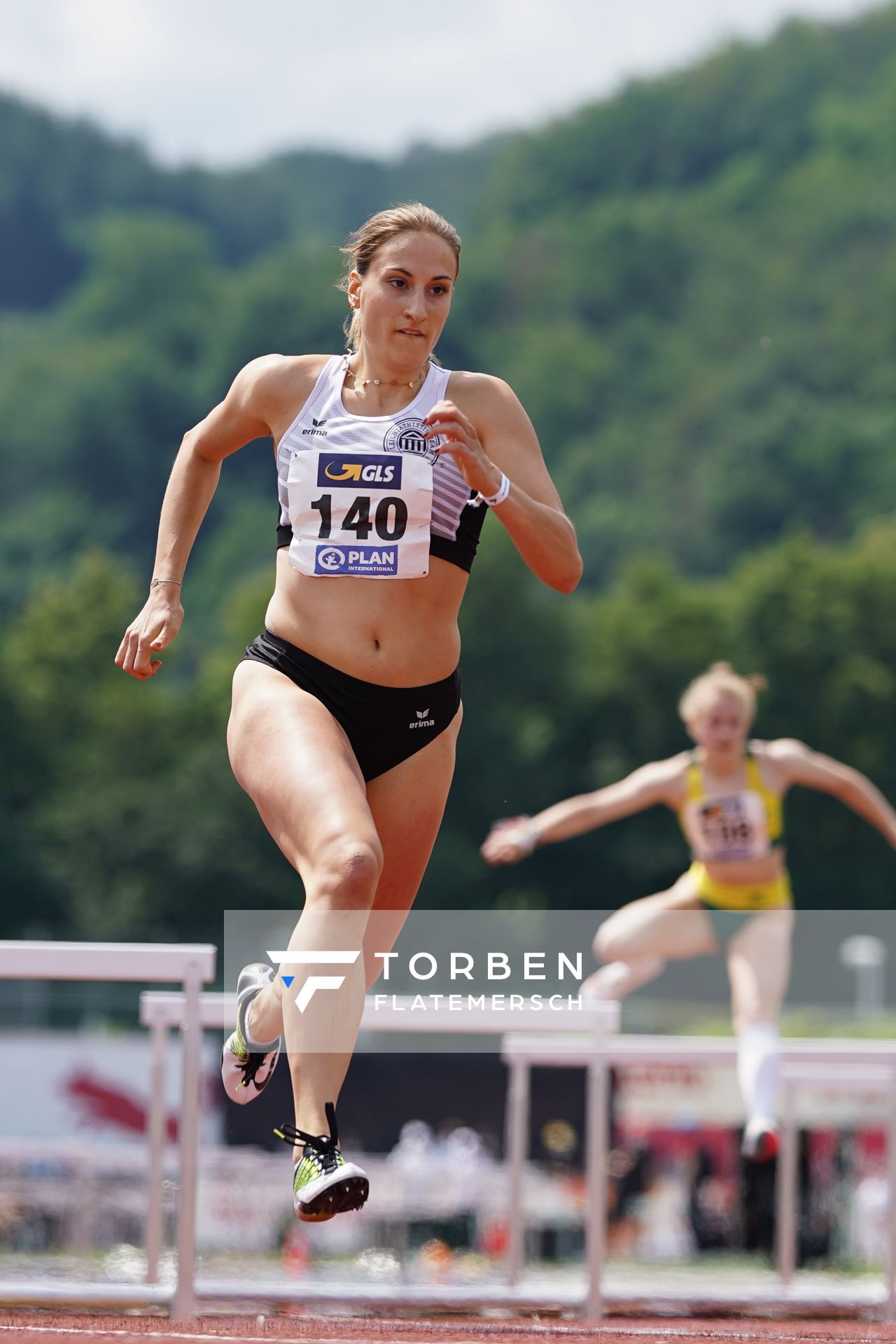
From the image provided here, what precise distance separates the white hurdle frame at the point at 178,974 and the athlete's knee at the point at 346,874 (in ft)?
3.87

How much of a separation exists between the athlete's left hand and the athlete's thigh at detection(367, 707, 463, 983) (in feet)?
1.97

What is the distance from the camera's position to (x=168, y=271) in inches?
4240

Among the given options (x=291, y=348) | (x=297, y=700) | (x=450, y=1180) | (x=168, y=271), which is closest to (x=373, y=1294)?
(x=297, y=700)

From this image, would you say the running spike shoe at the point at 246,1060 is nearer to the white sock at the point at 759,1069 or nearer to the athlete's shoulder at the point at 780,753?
the white sock at the point at 759,1069

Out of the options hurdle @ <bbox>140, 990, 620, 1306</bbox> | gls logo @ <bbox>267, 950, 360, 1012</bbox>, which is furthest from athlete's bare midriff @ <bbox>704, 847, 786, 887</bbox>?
gls logo @ <bbox>267, 950, 360, 1012</bbox>

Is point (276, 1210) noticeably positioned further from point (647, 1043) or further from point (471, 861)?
point (471, 861)

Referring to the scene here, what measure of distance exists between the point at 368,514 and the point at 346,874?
2.98 ft

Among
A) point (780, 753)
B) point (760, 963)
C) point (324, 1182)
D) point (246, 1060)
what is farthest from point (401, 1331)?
point (780, 753)

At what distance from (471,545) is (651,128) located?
120m

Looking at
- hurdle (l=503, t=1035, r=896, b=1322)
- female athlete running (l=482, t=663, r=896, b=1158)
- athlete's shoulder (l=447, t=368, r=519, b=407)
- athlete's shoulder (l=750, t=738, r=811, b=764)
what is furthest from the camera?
athlete's shoulder (l=750, t=738, r=811, b=764)

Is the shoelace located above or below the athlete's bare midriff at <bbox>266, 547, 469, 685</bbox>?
below

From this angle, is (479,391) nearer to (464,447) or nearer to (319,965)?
(464,447)

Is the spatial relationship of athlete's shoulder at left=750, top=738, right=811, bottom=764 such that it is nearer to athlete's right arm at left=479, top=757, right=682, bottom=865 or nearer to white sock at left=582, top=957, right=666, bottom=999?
athlete's right arm at left=479, top=757, right=682, bottom=865

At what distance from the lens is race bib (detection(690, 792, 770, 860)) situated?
861cm
